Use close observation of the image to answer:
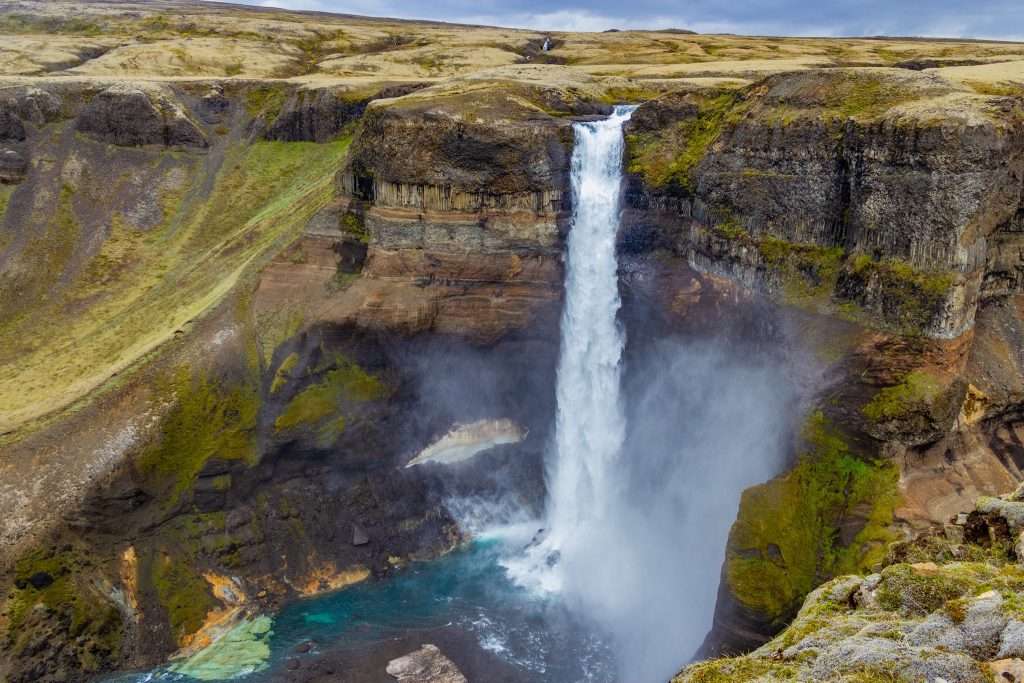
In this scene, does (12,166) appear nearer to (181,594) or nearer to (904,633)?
(181,594)

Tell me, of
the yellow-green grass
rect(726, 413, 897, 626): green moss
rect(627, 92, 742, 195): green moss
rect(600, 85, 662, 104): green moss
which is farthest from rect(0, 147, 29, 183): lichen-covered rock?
rect(726, 413, 897, 626): green moss

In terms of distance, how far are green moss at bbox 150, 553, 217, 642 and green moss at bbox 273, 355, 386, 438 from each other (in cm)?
921

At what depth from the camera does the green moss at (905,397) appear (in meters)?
33.6

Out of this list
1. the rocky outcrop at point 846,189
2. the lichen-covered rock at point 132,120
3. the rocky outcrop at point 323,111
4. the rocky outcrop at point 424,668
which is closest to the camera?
the rocky outcrop at point 846,189

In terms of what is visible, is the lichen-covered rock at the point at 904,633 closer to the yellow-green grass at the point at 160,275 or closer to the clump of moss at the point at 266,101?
the yellow-green grass at the point at 160,275

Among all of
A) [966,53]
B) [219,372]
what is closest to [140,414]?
[219,372]

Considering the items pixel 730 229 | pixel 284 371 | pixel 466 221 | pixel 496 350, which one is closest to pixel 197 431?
pixel 284 371

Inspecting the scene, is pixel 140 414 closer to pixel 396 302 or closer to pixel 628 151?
pixel 396 302

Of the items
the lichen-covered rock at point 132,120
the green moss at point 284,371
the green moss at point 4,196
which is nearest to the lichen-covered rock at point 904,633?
the green moss at point 284,371

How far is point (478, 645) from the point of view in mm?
38781

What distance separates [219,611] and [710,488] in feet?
89.5

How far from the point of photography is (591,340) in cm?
4888

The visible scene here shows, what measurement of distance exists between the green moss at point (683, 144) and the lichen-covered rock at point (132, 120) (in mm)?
49356

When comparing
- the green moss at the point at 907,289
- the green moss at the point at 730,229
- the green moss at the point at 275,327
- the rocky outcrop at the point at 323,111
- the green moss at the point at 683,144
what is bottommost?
the green moss at the point at 275,327
